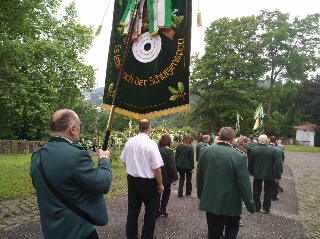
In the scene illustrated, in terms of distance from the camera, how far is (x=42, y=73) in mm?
19766

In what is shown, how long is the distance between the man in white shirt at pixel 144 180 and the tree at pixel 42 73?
5.48m

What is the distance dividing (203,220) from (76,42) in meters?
23.0

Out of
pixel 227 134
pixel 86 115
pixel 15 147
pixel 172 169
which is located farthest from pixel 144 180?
pixel 86 115

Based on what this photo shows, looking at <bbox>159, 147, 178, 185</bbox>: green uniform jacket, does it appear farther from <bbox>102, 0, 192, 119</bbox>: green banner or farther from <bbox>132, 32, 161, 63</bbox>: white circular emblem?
<bbox>132, 32, 161, 63</bbox>: white circular emblem

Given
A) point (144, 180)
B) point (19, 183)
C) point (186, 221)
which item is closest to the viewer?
point (144, 180)

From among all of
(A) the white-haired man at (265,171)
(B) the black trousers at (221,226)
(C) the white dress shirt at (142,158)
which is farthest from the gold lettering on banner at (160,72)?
(A) the white-haired man at (265,171)

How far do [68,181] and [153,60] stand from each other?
1909 mm

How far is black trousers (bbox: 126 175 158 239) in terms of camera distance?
15.4 ft

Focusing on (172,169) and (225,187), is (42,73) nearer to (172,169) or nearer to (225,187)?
(172,169)

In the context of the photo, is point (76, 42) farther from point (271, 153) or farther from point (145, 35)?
point (145, 35)

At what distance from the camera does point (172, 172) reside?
648 cm

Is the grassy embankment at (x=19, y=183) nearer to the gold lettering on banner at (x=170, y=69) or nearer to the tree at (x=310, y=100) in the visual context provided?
the gold lettering on banner at (x=170, y=69)

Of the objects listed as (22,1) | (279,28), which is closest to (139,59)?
(22,1)

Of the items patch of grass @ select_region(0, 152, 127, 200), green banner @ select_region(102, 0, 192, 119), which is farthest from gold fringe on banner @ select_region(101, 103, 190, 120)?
patch of grass @ select_region(0, 152, 127, 200)
